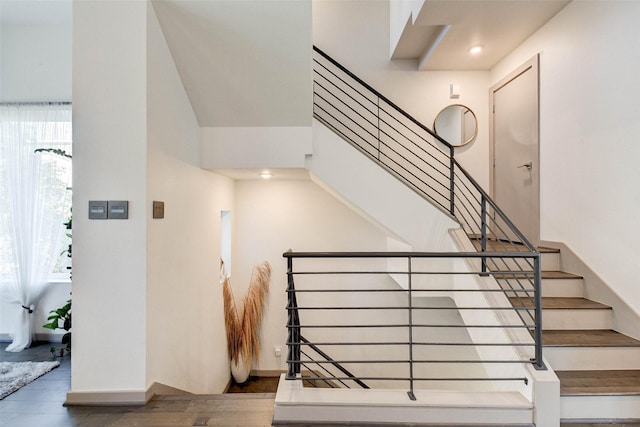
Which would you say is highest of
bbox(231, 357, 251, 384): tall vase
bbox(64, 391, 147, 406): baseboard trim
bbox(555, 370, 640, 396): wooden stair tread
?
bbox(555, 370, 640, 396): wooden stair tread

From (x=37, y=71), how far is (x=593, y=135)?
562 centimetres

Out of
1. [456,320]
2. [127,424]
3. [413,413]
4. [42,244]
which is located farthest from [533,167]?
[42,244]

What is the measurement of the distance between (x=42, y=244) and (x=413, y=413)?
4068 millimetres

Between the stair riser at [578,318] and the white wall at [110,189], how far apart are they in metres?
2.95

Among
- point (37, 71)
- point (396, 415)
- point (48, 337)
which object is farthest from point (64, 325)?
point (396, 415)

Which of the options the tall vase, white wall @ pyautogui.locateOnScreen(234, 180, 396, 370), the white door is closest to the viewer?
the white door

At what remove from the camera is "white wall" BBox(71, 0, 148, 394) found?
7.36 ft

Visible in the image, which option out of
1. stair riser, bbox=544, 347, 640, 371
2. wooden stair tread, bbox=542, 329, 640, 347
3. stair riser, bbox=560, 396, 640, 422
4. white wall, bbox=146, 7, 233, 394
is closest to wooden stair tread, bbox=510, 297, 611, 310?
wooden stair tread, bbox=542, 329, 640, 347

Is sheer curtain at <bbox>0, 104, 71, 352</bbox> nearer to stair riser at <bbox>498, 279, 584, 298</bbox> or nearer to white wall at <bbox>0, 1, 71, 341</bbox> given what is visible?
white wall at <bbox>0, 1, 71, 341</bbox>

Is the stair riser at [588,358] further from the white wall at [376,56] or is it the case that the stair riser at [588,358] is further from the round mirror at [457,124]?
the white wall at [376,56]

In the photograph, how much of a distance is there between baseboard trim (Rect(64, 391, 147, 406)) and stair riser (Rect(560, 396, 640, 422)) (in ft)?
8.74

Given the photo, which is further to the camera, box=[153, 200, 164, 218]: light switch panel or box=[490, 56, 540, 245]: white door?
box=[490, 56, 540, 245]: white door

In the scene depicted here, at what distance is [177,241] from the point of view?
8.77ft

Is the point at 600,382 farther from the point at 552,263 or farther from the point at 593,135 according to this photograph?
the point at 593,135
